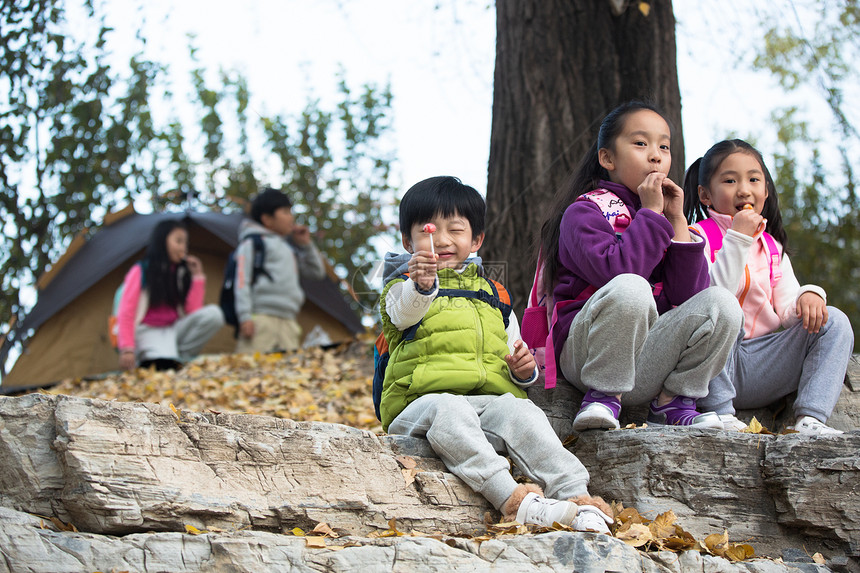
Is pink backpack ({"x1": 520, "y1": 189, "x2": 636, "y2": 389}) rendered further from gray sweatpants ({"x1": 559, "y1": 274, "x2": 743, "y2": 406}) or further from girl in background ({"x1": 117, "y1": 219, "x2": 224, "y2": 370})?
girl in background ({"x1": 117, "y1": 219, "x2": 224, "y2": 370})

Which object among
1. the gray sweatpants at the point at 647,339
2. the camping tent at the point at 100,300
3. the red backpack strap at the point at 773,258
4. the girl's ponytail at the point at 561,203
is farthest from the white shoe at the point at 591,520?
the camping tent at the point at 100,300

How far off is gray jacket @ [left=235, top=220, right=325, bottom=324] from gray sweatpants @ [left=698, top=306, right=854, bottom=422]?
212 inches

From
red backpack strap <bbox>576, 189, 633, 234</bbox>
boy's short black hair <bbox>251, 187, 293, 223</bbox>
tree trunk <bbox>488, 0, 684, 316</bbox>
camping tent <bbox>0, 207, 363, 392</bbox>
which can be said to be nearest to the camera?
red backpack strap <bbox>576, 189, 633, 234</bbox>

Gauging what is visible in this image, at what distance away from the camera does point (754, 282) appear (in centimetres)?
370

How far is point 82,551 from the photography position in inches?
95.2

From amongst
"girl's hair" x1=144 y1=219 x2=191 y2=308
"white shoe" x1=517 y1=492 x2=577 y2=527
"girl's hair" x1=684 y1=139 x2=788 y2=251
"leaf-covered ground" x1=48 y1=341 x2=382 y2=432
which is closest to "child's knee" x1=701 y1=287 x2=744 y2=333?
"girl's hair" x1=684 y1=139 x2=788 y2=251

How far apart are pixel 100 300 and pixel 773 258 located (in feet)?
23.8

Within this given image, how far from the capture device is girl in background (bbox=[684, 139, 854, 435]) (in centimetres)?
348

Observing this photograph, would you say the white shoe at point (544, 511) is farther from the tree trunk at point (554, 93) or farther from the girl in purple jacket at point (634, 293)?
the tree trunk at point (554, 93)

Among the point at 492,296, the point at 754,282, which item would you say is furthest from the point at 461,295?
the point at 754,282

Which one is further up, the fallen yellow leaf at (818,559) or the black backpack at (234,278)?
the black backpack at (234,278)

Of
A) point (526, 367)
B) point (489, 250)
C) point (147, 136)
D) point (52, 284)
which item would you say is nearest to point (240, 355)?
point (52, 284)

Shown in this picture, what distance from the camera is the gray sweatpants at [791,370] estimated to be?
346 centimetres

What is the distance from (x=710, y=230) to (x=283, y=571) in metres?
2.32
